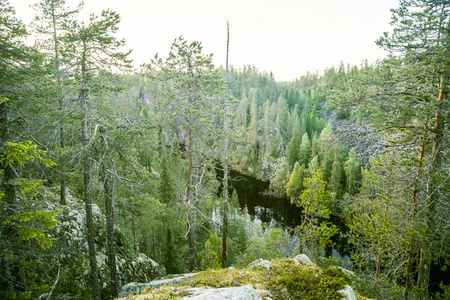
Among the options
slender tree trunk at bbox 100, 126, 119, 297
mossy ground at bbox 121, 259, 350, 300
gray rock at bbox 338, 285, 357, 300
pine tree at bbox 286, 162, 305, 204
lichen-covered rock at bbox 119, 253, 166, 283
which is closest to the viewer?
gray rock at bbox 338, 285, 357, 300

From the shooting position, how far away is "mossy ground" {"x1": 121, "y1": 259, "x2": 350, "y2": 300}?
13.1 ft

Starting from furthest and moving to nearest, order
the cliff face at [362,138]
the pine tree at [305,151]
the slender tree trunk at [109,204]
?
the pine tree at [305,151]
the slender tree trunk at [109,204]
the cliff face at [362,138]

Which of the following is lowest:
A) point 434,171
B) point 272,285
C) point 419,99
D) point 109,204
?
point 272,285

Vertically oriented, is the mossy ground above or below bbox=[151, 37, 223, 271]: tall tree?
below

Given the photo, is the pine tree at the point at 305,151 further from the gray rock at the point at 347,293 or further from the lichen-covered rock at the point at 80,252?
the gray rock at the point at 347,293

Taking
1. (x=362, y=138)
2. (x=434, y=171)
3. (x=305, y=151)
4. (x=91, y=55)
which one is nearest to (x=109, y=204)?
(x=91, y=55)

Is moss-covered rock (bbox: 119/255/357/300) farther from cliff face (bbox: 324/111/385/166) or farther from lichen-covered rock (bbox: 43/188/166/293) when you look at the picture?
lichen-covered rock (bbox: 43/188/166/293)

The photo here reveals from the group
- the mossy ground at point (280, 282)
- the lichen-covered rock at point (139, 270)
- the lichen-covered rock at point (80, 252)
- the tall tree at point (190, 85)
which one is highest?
the tall tree at point (190, 85)

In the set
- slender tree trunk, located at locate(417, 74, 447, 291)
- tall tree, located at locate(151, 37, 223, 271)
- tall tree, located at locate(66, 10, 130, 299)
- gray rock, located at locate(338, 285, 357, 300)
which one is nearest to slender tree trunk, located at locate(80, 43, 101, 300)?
tall tree, located at locate(66, 10, 130, 299)

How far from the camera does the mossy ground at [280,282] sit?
13.1 feet

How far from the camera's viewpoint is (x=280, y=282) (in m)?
4.51

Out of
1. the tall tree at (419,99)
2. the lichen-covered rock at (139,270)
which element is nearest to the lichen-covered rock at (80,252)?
the lichen-covered rock at (139,270)

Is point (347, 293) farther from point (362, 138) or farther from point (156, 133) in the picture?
point (156, 133)

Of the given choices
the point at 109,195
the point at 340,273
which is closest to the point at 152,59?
the point at 109,195
